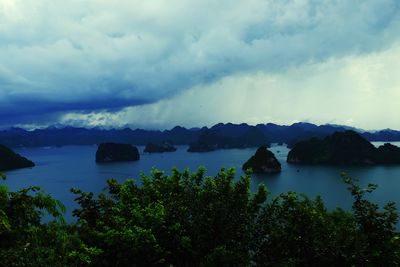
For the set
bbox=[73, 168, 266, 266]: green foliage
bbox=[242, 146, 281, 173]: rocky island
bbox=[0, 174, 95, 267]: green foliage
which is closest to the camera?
bbox=[0, 174, 95, 267]: green foliage

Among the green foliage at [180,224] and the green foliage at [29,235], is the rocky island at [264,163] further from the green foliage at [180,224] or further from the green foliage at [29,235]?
the green foliage at [29,235]

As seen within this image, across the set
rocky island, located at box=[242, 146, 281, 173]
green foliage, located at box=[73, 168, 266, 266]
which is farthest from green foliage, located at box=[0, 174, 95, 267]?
rocky island, located at box=[242, 146, 281, 173]

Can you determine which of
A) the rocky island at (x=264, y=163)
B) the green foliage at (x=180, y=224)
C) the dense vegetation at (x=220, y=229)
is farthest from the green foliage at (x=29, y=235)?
the rocky island at (x=264, y=163)

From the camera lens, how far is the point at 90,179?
185 metres

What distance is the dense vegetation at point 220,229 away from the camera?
64.5ft

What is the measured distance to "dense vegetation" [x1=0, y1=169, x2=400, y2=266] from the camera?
19656 millimetres

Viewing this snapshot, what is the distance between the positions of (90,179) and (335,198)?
11791cm

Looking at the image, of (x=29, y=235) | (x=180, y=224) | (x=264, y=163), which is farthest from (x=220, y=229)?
(x=264, y=163)

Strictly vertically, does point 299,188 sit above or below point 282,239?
below

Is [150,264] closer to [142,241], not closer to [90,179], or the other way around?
[142,241]

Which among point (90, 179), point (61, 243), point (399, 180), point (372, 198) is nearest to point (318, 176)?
point (399, 180)

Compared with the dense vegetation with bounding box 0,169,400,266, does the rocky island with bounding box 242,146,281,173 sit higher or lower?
lower

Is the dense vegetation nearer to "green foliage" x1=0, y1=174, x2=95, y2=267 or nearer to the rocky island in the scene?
"green foliage" x1=0, y1=174, x2=95, y2=267

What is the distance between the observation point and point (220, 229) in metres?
22.3
